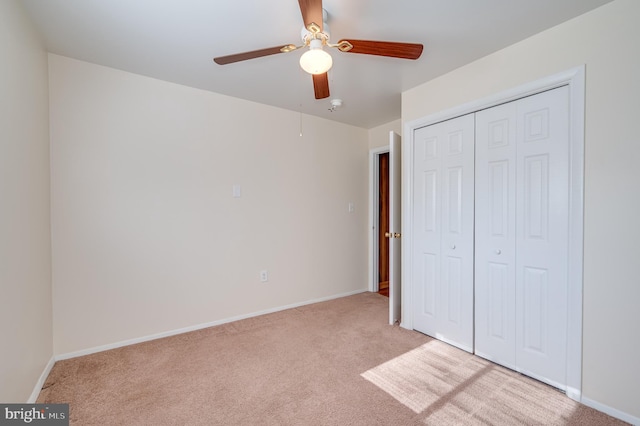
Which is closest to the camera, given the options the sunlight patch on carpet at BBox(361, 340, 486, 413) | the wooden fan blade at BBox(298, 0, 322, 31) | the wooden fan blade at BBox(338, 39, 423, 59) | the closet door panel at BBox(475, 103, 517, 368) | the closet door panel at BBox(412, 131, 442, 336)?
the wooden fan blade at BBox(298, 0, 322, 31)

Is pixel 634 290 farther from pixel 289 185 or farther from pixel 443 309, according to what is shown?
pixel 289 185

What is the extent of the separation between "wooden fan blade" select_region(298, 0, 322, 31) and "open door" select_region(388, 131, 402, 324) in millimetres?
1655

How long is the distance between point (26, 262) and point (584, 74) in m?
3.55

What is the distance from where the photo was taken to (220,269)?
116 inches

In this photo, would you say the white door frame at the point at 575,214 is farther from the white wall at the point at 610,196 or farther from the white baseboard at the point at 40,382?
the white baseboard at the point at 40,382

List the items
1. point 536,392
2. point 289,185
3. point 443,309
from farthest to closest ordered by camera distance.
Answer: point 289,185
point 443,309
point 536,392

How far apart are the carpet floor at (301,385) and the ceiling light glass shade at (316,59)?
6.34 ft

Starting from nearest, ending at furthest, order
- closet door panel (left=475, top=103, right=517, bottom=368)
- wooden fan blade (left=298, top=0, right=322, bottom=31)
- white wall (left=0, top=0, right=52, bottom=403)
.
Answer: wooden fan blade (left=298, top=0, right=322, bottom=31)
white wall (left=0, top=0, right=52, bottom=403)
closet door panel (left=475, top=103, right=517, bottom=368)

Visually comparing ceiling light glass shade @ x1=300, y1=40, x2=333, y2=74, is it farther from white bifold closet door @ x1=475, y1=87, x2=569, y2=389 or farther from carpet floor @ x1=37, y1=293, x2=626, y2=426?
carpet floor @ x1=37, y1=293, x2=626, y2=426

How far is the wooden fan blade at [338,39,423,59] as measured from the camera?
5.03 feet

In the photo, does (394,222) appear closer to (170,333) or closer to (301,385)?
(301,385)

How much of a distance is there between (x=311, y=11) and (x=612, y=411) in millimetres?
2723

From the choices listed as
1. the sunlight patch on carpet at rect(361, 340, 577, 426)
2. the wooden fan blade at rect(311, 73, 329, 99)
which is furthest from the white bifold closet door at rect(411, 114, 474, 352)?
the wooden fan blade at rect(311, 73, 329, 99)

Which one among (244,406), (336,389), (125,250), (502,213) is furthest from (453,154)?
(125,250)
